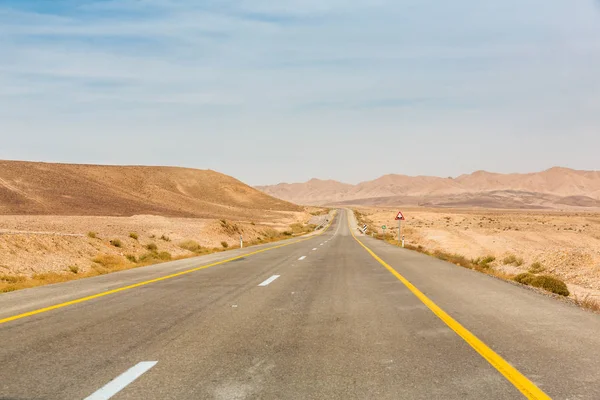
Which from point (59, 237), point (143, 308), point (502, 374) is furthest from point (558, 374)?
point (59, 237)

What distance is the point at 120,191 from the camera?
116938mm

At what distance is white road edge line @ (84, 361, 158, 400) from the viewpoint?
4.32m

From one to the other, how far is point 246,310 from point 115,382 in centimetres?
399

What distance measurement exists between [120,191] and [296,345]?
119 metres

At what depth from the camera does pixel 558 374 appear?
4.96 m

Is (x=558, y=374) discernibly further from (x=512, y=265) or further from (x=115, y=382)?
(x=512, y=265)

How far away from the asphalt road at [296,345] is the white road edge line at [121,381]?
0.8 inches

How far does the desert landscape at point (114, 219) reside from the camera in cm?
2092

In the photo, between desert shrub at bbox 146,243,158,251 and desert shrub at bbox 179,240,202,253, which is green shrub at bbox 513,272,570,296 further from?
desert shrub at bbox 179,240,202,253

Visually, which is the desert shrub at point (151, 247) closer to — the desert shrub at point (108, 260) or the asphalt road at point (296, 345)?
the desert shrub at point (108, 260)

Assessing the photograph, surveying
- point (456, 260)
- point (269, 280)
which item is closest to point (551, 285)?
point (269, 280)

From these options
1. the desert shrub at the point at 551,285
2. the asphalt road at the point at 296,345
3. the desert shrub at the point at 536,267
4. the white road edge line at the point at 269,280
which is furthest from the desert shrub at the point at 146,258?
the desert shrub at the point at 536,267

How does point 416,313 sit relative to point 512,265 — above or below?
above

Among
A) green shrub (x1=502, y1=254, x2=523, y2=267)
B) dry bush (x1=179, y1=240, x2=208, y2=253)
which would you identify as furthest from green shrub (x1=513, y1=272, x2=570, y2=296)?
dry bush (x1=179, y1=240, x2=208, y2=253)
